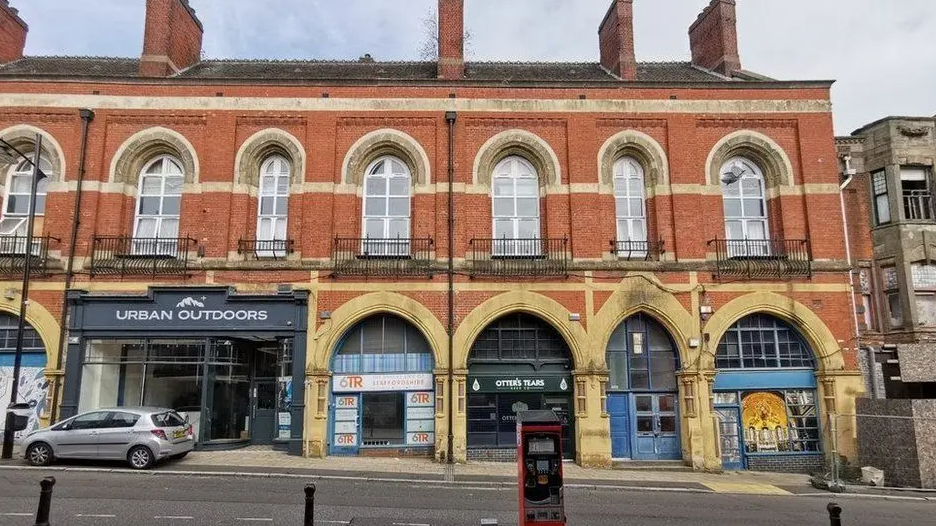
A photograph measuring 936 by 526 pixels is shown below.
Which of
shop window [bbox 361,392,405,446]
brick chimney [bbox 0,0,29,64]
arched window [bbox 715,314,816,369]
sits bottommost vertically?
shop window [bbox 361,392,405,446]

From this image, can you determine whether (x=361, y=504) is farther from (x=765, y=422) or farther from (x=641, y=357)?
(x=765, y=422)

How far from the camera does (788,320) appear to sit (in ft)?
53.9

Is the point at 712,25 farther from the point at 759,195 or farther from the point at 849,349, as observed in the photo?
the point at 849,349

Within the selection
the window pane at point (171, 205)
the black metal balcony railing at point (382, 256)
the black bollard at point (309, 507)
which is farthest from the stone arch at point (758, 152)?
the window pane at point (171, 205)

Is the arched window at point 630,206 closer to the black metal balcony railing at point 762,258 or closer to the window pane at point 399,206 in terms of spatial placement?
the black metal balcony railing at point 762,258

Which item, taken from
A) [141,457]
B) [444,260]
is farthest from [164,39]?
[141,457]

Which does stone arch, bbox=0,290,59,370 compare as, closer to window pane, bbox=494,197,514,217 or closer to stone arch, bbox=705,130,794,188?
window pane, bbox=494,197,514,217

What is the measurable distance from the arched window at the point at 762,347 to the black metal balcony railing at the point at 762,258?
1262 millimetres

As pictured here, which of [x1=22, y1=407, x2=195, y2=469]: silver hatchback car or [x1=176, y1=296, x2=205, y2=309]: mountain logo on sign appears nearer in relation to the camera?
[x1=22, y1=407, x2=195, y2=469]: silver hatchback car

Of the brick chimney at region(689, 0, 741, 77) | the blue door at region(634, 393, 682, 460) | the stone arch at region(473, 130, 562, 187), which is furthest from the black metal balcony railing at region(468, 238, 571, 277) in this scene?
the brick chimney at region(689, 0, 741, 77)

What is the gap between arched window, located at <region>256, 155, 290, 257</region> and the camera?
16.6 metres

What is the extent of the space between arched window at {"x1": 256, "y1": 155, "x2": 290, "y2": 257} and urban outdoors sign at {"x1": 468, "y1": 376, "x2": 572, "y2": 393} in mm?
6220

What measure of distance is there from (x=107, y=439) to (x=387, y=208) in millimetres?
Result: 8527

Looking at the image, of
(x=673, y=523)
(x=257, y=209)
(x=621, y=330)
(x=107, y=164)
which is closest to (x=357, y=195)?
(x=257, y=209)
